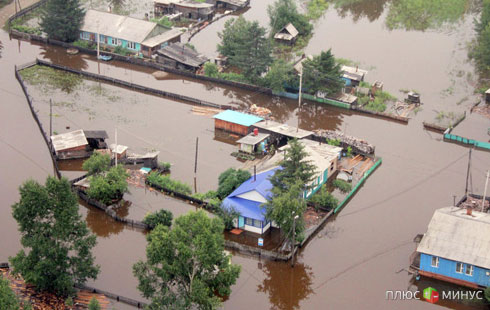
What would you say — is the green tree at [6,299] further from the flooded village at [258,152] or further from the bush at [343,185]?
the bush at [343,185]

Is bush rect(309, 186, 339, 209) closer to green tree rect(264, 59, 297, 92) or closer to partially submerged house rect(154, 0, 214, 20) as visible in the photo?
green tree rect(264, 59, 297, 92)

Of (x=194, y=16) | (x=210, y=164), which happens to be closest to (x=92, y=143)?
(x=210, y=164)

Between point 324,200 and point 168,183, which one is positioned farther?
point 168,183

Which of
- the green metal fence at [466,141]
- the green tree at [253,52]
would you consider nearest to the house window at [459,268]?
the green metal fence at [466,141]

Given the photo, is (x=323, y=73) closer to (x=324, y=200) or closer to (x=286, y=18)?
(x=286, y=18)

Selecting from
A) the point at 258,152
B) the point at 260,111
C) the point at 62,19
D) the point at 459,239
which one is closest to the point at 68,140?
the point at 258,152
